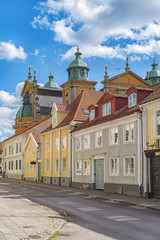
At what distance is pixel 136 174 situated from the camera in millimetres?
24469

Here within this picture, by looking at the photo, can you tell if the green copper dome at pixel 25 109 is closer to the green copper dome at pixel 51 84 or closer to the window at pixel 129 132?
the green copper dome at pixel 51 84

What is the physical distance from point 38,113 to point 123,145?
214 feet

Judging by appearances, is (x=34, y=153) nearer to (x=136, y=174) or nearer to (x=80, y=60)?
(x=136, y=174)

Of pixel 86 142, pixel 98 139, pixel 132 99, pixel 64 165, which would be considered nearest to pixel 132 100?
pixel 132 99

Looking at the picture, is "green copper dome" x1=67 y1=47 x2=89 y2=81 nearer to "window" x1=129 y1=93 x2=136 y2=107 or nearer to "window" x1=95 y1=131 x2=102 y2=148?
"window" x1=95 y1=131 x2=102 y2=148

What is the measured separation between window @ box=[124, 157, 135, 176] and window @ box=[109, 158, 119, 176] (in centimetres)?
118

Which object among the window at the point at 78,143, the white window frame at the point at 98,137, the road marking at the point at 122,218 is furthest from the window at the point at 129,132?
the road marking at the point at 122,218

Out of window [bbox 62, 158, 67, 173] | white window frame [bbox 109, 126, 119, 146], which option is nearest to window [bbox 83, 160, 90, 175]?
window [bbox 62, 158, 67, 173]

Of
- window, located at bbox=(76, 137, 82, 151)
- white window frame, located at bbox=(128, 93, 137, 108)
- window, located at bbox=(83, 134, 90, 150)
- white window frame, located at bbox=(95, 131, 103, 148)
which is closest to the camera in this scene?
white window frame, located at bbox=(128, 93, 137, 108)

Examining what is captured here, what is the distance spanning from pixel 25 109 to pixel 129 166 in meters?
70.8

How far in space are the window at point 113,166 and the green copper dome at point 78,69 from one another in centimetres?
5434

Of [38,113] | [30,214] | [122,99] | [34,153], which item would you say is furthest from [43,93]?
[30,214]

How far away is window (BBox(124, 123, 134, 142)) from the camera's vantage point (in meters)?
25.6

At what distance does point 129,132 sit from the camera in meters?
25.8
